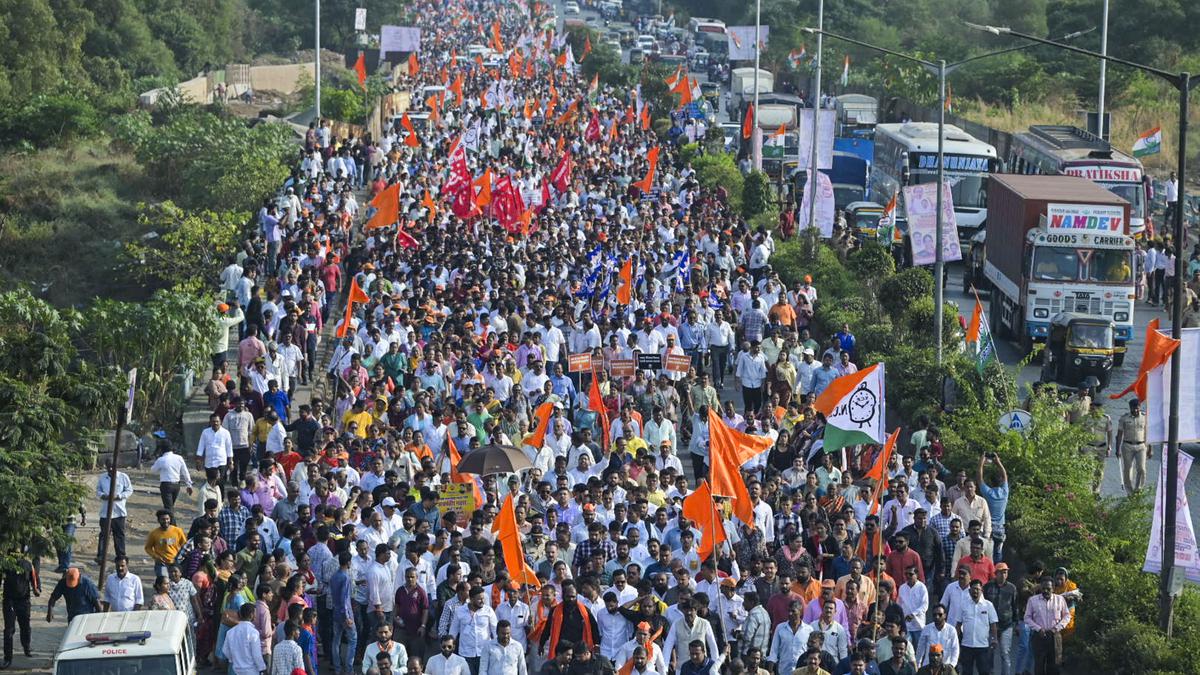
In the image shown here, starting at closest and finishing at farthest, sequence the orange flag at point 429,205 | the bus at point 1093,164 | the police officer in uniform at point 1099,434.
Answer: the police officer in uniform at point 1099,434 < the orange flag at point 429,205 < the bus at point 1093,164

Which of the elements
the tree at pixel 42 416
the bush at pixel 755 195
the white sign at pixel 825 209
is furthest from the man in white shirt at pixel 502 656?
the bush at pixel 755 195

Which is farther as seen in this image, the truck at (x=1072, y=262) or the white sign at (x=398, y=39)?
the white sign at (x=398, y=39)

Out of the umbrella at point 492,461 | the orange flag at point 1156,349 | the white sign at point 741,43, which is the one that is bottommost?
the umbrella at point 492,461

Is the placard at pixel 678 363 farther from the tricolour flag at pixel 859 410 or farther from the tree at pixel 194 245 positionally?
the tree at pixel 194 245

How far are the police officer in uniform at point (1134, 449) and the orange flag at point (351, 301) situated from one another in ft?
29.1

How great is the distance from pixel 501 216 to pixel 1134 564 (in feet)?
54.8

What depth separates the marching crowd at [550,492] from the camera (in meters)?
14.0

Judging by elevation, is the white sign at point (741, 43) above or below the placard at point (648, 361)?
above

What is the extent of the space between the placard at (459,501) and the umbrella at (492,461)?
1.88 ft

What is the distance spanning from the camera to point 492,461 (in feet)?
56.4

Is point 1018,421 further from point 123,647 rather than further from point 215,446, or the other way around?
point 123,647

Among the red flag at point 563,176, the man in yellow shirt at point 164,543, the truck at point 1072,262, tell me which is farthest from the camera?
the red flag at point 563,176

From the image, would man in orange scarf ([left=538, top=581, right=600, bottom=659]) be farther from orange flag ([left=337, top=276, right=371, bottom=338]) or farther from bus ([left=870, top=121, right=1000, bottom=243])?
bus ([left=870, top=121, right=1000, bottom=243])

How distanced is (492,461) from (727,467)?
8.15 feet
